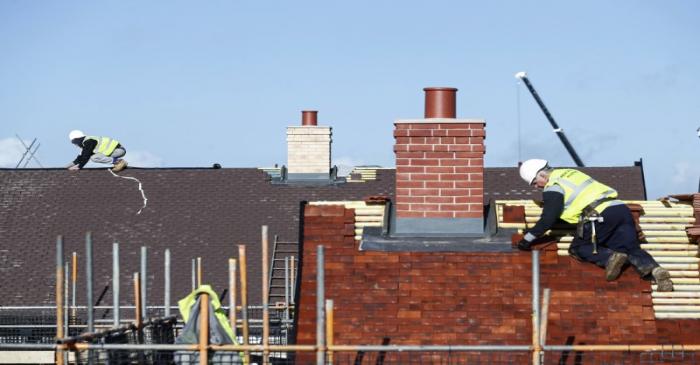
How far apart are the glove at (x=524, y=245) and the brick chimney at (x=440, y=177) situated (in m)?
0.62

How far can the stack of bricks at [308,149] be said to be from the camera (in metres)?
34.1

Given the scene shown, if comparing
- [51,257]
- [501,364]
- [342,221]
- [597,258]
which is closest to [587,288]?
[597,258]

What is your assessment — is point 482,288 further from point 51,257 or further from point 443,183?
point 51,257

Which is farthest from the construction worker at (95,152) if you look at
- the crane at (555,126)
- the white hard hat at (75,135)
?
the crane at (555,126)

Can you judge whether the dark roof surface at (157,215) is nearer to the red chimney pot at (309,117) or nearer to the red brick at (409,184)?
the red chimney pot at (309,117)

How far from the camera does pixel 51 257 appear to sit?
99.7 feet

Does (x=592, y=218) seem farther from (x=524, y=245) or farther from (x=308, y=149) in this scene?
(x=308, y=149)

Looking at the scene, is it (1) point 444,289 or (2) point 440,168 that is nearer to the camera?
(1) point 444,289

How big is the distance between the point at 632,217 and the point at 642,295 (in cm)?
90

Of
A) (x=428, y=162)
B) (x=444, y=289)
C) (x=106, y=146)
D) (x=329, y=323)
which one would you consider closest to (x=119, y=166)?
(x=106, y=146)

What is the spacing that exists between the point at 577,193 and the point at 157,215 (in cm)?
1854

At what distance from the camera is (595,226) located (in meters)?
14.2

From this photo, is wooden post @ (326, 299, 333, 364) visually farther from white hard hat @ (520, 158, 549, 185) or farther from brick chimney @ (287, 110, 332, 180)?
brick chimney @ (287, 110, 332, 180)

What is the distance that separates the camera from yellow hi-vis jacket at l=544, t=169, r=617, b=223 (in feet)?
47.1
